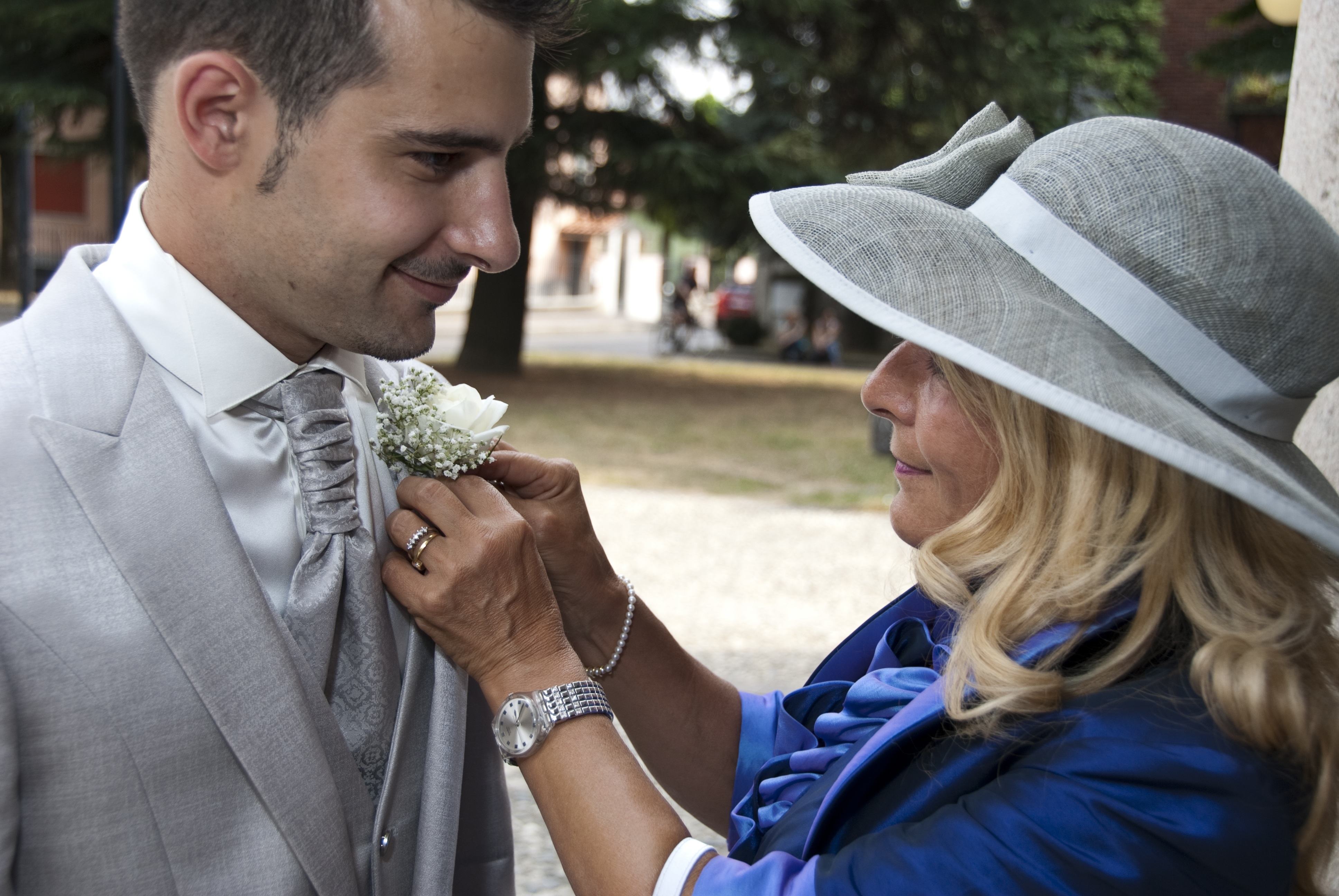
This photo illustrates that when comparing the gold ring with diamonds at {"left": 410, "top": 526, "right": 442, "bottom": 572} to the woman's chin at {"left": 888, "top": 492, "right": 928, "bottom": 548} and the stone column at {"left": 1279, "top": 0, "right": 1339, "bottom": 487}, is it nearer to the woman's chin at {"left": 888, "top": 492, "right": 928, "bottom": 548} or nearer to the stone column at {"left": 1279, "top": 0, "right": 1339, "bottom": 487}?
the woman's chin at {"left": 888, "top": 492, "right": 928, "bottom": 548}

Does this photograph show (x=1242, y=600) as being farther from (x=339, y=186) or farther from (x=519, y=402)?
(x=519, y=402)

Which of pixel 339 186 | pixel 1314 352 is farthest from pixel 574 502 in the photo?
pixel 1314 352

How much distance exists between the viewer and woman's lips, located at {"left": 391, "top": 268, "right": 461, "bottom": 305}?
1.52 metres

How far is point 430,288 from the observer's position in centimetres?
154

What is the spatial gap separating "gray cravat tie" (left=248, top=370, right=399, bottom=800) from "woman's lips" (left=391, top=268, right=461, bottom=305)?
0.20 metres

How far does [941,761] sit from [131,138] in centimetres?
1479

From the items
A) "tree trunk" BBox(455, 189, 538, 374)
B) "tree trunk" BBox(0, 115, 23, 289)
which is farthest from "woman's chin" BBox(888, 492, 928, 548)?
"tree trunk" BBox(0, 115, 23, 289)

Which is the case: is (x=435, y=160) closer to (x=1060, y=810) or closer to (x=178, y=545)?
(x=178, y=545)

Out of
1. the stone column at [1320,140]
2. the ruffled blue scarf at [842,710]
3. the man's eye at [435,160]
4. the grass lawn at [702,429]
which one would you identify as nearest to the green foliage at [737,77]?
the grass lawn at [702,429]

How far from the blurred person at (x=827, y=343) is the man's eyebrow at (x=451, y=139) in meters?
20.8

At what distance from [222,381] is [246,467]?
0.38ft

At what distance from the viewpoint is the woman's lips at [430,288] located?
4.99 ft

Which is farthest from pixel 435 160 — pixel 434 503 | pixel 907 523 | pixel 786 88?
pixel 786 88

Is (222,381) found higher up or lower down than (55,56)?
lower down
